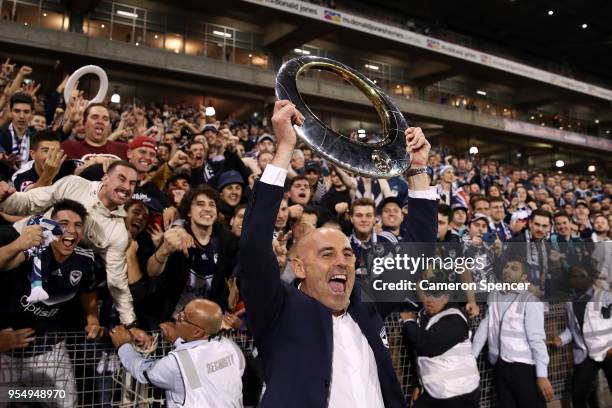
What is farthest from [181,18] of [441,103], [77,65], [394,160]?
[394,160]

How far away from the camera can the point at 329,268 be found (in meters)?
1.79

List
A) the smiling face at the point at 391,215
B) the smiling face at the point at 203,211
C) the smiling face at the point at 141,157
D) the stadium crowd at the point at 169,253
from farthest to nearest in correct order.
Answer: the smiling face at the point at 391,215 → the smiling face at the point at 141,157 → the smiling face at the point at 203,211 → the stadium crowd at the point at 169,253

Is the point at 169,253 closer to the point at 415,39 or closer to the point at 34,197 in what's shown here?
the point at 34,197

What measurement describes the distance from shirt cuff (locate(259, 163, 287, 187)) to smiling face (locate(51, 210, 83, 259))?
Result: 6.00 ft

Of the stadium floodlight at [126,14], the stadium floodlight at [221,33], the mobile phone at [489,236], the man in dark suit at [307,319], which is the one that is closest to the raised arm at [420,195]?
the man in dark suit at [307,319]

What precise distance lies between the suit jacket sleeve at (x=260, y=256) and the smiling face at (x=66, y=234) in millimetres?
1767

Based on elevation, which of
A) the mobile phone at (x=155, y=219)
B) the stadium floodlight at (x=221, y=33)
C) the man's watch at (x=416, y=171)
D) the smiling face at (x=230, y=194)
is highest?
the stadium floodlight at (x=221, y=33)

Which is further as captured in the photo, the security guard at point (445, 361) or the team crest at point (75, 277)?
the security guard at point (445, 361)

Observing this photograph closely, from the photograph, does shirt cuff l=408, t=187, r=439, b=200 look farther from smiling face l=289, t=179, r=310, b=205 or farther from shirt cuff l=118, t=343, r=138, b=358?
smiling face l=289, t=179, r=310, b=205

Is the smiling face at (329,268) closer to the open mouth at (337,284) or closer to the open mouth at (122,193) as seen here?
the open mouth at (337,284)

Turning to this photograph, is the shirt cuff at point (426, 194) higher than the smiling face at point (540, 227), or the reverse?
the smiling face at point (540, 227)

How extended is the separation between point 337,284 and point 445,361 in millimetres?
2016

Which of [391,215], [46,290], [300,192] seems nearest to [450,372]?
[391,215]

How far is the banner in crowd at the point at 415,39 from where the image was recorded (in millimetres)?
18877
